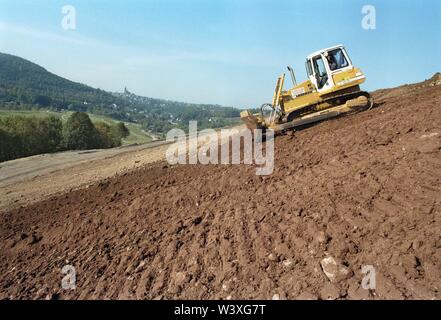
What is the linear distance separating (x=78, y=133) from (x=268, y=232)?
5430 centimetres

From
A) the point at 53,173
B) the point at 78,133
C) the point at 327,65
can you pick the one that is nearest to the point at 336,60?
the point at 327,65

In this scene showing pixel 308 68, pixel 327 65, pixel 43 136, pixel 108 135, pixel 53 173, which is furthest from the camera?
pixel 108 135

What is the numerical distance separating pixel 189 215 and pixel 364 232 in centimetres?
350

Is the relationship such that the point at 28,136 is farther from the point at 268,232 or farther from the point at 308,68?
the point at 268,232

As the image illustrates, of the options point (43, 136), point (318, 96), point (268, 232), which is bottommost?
point (268, 232)

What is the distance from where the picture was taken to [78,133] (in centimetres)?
5631

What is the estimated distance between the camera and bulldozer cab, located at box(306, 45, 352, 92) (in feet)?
48.9

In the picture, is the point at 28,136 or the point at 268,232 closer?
the point at 268,232

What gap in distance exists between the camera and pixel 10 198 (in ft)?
49.9

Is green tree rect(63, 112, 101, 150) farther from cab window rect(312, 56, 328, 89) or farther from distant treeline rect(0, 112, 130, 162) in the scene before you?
cab window rect(312, 56, 328, 89)

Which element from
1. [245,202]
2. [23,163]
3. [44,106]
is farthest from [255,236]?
[44,106]
